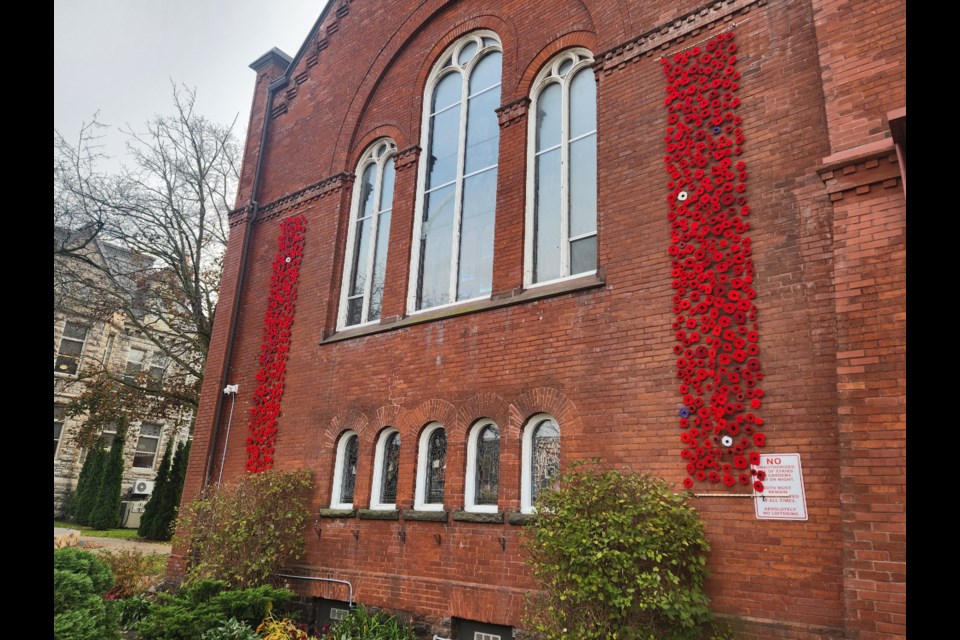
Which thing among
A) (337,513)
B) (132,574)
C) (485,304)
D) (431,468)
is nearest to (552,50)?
(485,304)

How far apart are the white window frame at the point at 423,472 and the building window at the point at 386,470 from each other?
0.43 m

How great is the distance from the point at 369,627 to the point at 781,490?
531cm

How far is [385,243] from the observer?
11.5 metres

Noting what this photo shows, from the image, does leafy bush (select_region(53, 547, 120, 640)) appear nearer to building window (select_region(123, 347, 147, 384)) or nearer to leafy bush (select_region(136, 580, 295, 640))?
leafy bush (select_region(136, 580, 295, 640))

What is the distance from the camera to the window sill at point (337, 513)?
950cm

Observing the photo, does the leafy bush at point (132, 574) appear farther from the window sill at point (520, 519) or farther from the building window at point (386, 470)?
the window sill at point (520, 519)

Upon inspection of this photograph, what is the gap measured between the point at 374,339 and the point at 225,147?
43.9 feet

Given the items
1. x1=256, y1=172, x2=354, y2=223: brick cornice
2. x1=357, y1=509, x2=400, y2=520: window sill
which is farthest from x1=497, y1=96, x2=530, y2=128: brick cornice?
x1=357, y1=509, x2=400, y2=520: window sill

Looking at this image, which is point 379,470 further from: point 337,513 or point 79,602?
point 79,602

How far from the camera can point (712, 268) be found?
23.2 ft

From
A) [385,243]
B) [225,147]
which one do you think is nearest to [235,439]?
[385,243]

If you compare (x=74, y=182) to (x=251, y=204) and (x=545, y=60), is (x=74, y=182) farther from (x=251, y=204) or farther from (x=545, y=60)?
(x=545, y=60)

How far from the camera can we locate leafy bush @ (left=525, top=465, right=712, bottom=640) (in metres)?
5.86
